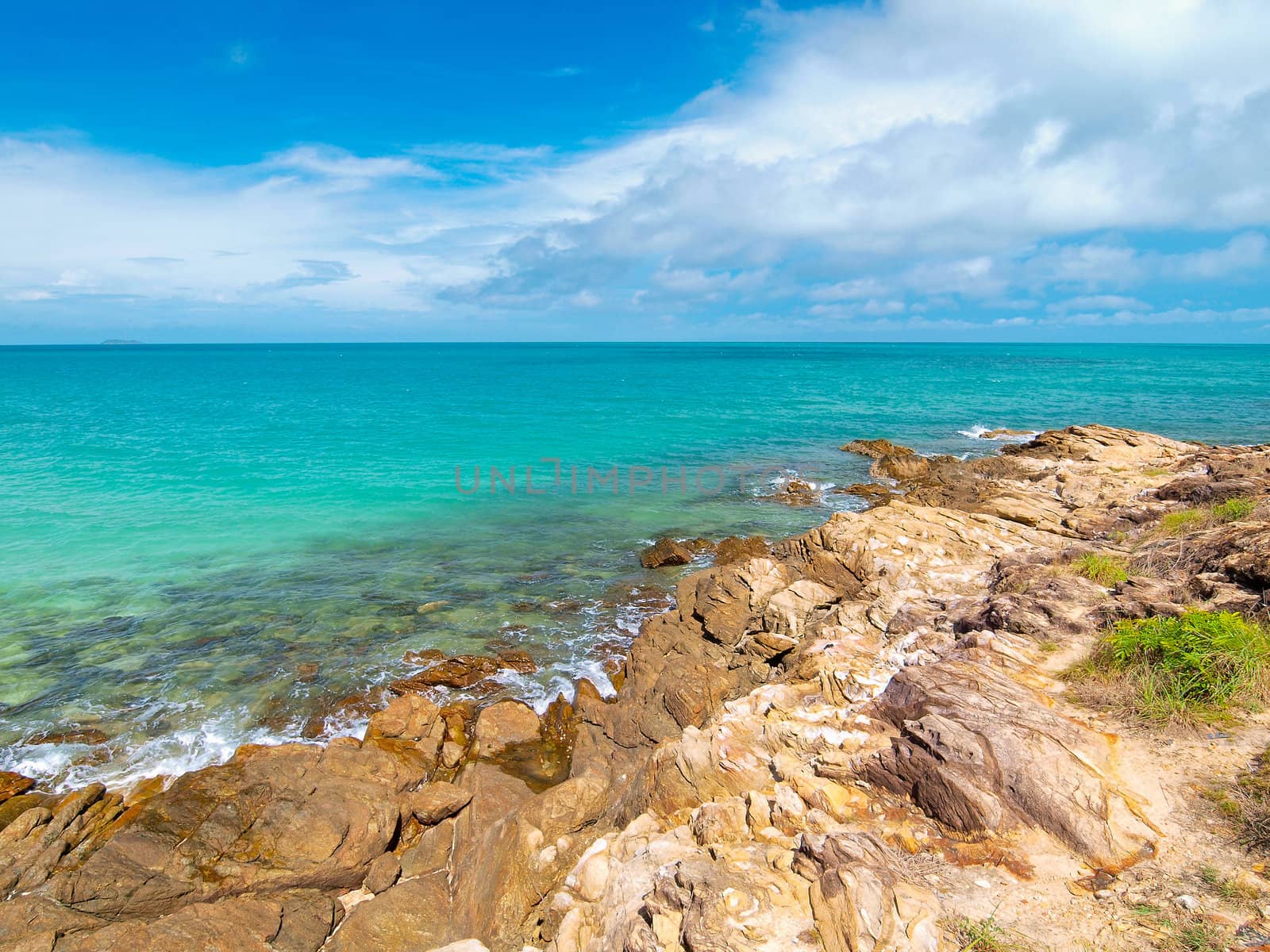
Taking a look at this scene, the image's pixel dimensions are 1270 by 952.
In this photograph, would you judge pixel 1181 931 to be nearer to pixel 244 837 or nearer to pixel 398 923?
pixel 398 923

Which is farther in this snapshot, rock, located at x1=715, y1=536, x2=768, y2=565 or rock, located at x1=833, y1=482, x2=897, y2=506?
rock, located at x1=833, y1=482, x2=897, y2=506

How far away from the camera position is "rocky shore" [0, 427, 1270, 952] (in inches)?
239

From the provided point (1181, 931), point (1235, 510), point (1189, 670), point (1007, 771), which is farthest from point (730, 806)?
point (1235, 510)

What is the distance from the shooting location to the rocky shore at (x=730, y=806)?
606 cm

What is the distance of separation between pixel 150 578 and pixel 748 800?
21.2 m

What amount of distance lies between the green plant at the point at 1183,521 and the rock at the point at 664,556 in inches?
502

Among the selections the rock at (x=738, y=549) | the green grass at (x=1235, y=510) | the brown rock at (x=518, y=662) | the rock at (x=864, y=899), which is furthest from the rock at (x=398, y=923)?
the green grass at (x=1235, y=510)

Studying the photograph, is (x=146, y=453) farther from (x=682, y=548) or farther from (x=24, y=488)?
(x=682, y=548)

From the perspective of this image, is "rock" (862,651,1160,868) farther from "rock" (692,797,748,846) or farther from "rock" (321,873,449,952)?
"rock" (321,873,449,952)

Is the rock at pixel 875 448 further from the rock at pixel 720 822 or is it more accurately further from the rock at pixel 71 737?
the rock at pixel 71 737

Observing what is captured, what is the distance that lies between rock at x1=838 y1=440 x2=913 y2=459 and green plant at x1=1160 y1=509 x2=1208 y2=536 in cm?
2255

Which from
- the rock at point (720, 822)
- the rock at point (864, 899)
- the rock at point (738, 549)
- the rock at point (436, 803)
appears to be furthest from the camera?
the rock at point (738, 549)

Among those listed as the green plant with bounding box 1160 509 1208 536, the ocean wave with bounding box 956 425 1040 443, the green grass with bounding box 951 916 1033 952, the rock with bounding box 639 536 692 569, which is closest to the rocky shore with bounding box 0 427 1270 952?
the green grass with bounding box 951 916 1033 952

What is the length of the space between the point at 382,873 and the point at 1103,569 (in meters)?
12.9
